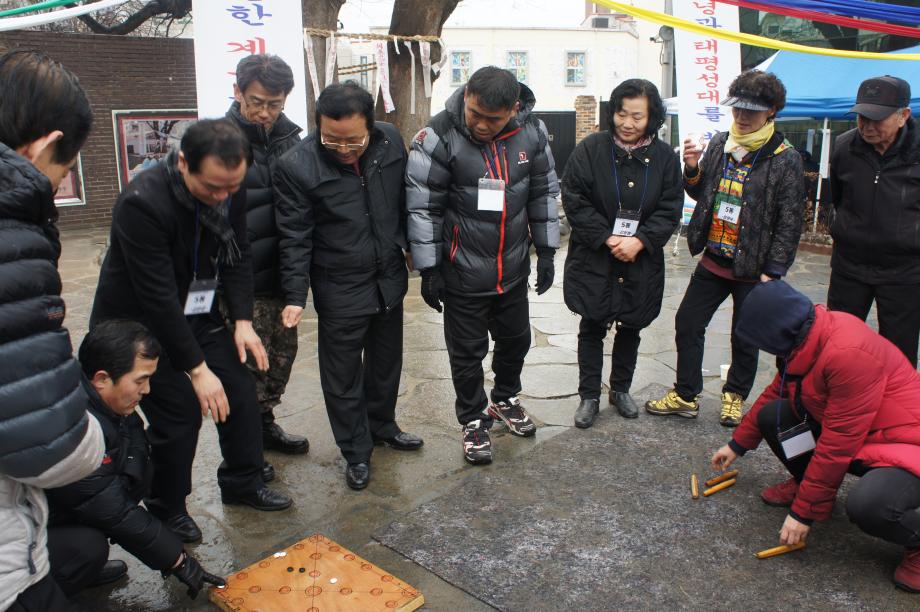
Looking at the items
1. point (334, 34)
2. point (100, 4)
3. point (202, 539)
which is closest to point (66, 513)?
point (202, 539)

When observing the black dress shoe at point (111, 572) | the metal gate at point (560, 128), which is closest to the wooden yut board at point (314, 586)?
the black dress shoe at point (111, 572)

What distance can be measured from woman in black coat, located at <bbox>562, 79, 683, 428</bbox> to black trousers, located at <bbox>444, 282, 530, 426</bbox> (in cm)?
41

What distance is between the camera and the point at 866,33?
468 inches

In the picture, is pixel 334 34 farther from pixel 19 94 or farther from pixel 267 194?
pixel 19 94

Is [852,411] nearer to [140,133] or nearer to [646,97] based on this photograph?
[646,97]

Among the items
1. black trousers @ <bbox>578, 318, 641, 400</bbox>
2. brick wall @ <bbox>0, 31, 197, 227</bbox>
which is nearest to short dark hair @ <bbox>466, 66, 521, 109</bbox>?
black trousers @ <bbox>578, 318, 641, 400</bbox>

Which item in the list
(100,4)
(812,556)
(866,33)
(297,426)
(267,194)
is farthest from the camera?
(866,33)

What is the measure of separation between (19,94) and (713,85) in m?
7.08

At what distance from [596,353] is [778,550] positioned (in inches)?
61.4

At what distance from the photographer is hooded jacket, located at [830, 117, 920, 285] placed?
3752mm

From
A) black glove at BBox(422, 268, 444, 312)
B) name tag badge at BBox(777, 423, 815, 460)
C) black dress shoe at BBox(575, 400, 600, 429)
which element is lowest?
black dress shoe at BBox(575, 400, 600, 429)

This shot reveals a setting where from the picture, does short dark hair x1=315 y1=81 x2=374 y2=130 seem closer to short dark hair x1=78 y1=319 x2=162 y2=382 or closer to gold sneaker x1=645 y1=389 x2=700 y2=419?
short dark hair x1=78 y1=319 x2=162 y2=382

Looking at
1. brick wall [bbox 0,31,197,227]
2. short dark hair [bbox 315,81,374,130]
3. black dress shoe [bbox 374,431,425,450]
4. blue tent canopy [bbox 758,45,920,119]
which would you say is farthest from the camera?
brick wall [bbox 0,31,197,227]

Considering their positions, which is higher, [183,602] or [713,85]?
[713,85]
